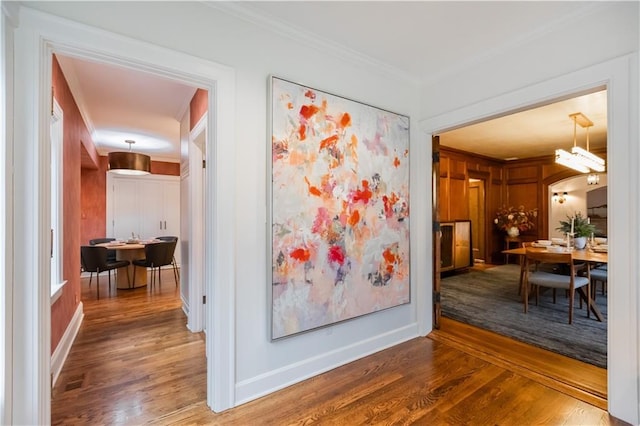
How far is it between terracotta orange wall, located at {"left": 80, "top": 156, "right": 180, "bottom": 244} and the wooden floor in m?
4.09

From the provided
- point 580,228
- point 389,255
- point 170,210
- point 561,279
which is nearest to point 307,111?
point 389,255

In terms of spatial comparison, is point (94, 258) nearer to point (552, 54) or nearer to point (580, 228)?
point (552, 54)

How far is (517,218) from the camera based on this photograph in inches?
262

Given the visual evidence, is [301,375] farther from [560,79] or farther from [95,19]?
[560,79]

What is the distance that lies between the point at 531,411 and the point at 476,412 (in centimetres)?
35

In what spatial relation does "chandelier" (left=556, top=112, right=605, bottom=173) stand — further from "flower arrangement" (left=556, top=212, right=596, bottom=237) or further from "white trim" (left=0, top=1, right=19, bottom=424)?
"white trim" (left=0, top=1, right=19, bottom=424)

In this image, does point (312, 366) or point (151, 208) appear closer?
point (312, 366)

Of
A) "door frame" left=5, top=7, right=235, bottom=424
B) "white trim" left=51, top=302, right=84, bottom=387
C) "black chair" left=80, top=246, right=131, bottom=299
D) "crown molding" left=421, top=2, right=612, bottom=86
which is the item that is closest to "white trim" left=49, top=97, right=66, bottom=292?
"white trim" left=51, top=302, right=84, bottom=387

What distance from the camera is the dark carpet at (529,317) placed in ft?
8.86

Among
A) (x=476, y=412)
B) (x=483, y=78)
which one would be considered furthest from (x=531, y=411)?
(x=483, y=78)

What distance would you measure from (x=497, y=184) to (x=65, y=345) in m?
8.18

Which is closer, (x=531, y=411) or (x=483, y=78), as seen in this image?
(x=531, y=411)

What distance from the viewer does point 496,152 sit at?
20.5ft

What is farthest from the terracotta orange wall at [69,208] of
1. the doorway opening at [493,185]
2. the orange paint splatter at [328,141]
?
the doorway opening at [493,185]
